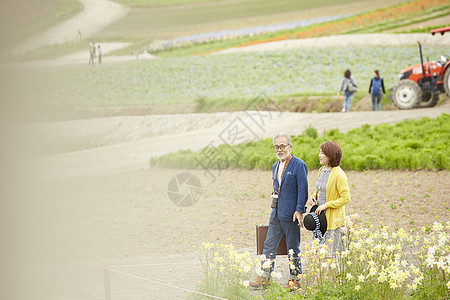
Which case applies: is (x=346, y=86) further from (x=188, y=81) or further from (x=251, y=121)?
(x=188, y=81)

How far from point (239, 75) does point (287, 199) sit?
18.5m

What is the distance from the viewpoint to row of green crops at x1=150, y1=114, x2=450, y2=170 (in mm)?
8945

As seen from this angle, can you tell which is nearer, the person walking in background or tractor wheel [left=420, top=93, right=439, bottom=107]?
tractor wheel [left=420, top=93, right=439, bottom=107]

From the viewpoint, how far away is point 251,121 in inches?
624

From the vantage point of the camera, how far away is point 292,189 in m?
4.04

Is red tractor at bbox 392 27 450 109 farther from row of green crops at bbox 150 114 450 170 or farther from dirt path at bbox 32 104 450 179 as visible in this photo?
row of green crops at bbox 150 114 450 170

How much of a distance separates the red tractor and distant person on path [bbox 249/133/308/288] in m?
9.91

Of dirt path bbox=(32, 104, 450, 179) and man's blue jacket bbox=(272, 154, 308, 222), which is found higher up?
dirt path bbox=(32, 104, 450, 179)

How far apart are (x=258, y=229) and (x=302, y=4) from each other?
52.9 ft

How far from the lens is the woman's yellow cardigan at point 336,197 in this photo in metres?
3.81

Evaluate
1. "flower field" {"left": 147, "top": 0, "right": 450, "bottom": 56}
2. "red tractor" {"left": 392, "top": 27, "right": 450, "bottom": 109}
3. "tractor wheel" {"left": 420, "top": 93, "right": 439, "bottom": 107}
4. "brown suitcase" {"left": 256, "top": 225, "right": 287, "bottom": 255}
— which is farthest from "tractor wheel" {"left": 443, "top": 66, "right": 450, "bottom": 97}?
"brown suitcase" {"left": 256, "top": 225, "right": 287, "bottom": 255}

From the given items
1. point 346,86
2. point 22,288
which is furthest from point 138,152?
point 22,288

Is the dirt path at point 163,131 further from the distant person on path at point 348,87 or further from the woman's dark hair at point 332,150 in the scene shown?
the woman's dark hair at point 332,150

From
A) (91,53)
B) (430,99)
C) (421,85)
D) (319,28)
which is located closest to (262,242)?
(421,85)
